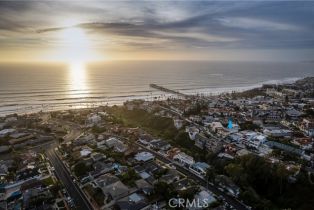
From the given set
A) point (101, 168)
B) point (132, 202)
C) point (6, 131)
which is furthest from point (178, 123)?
point (6, 131)

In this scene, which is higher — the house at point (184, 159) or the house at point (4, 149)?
the house at point (184, 159)

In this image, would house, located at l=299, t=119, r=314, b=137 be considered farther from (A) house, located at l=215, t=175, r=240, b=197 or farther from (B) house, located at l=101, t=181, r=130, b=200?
(B) house, located at l=101, t=181, r=130, b=200

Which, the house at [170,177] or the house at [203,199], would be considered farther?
the house at [170,177]

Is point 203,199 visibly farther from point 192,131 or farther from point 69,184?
point 192,131

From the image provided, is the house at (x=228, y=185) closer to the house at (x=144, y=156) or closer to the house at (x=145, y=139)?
the house at (x=144, y=156)

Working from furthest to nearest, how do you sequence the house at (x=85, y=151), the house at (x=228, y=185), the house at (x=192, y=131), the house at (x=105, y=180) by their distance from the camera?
1. the house at (x=192, y=131)
2. the house at (x=85, y=151)
3. the house at (x=105, y=180)
4. the house at (x=228, y=185)

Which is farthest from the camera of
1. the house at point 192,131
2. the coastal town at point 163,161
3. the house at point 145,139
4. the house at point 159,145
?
the house at point 192,131

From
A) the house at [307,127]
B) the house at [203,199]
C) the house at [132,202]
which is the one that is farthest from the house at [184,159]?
the house at [307,127]
